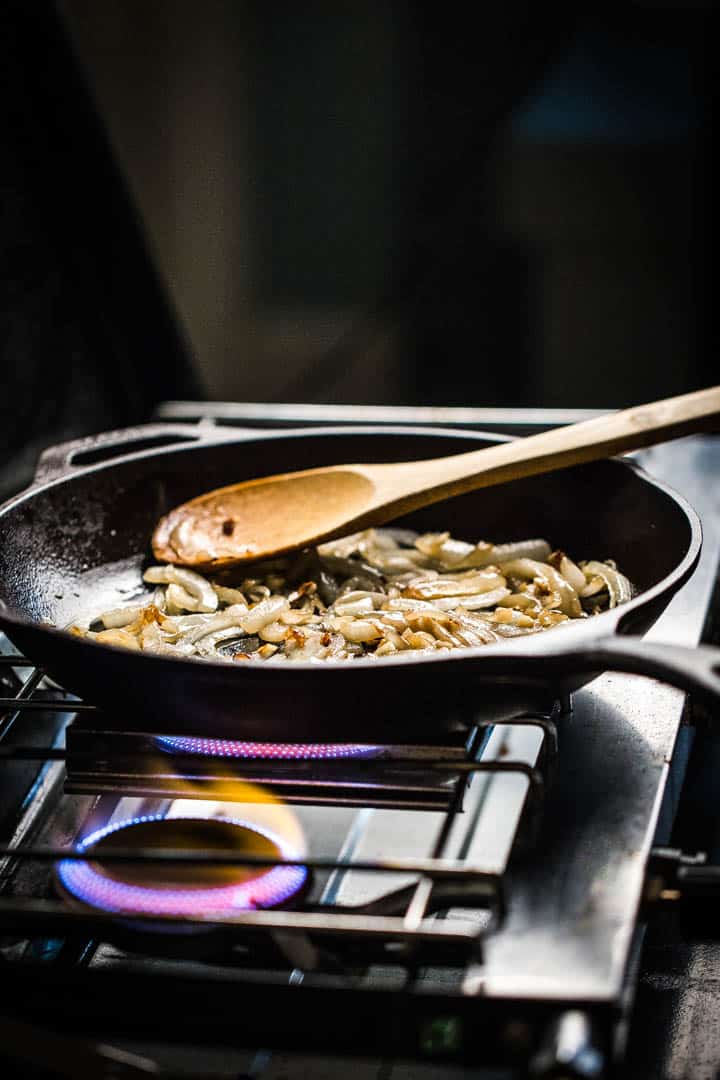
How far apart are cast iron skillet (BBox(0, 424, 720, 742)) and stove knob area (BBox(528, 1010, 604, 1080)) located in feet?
0.76

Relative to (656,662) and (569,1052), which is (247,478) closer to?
(656,662)

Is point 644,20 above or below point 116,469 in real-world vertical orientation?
below

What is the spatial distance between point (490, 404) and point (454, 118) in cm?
114

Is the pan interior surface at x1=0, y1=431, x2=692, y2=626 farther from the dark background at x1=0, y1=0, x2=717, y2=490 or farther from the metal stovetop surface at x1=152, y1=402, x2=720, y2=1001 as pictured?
the dark background at x1=0, y1=0, x2=717, y2=490

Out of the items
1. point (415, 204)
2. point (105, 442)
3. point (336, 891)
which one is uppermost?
point (105, 442)

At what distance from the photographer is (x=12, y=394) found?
5.82 feet

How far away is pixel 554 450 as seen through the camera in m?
1.28

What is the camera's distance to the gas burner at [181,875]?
0.97 metres

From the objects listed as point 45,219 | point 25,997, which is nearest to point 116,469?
point 45,219

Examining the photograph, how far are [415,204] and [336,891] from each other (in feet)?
13.4

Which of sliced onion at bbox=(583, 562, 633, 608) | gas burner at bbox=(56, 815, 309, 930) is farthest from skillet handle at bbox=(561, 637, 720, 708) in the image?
sliced onion at bbox=(583, 562, 633, 608)

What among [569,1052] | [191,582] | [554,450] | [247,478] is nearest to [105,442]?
[247,478]

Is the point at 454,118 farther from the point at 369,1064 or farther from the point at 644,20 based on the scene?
the point at 369,1064

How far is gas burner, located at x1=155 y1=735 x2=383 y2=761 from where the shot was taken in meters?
1.04
